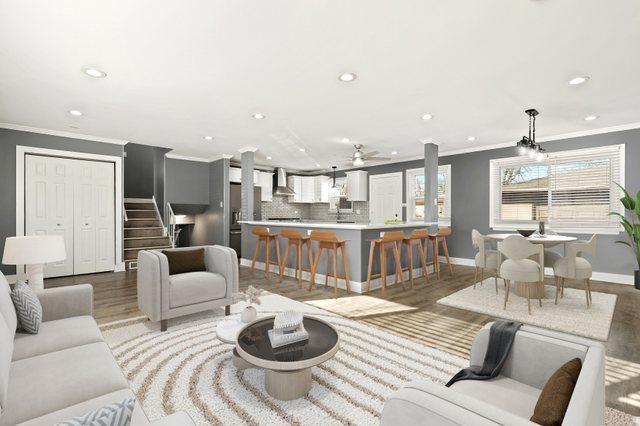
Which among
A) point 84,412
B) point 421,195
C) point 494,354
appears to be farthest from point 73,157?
point 421,195

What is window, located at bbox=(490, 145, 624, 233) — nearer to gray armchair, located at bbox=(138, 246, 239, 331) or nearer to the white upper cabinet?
the white upper cabinet

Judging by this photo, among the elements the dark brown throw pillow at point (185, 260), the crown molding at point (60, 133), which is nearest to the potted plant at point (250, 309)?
the dark brown throw pillow at point (185, 260)

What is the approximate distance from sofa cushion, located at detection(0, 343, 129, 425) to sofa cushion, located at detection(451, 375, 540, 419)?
5.07ft

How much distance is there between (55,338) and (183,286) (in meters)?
1.30

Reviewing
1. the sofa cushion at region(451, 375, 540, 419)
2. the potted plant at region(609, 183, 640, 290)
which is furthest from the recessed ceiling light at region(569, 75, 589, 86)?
the sofa cushion at region(451, 375, 540, 419)

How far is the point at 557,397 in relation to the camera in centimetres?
94

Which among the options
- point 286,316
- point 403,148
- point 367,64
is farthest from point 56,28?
point 403,148

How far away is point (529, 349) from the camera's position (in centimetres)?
140

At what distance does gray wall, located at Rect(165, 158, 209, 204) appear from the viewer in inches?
302

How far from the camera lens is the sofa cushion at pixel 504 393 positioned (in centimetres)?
121

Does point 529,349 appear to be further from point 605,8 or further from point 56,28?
point 56,28

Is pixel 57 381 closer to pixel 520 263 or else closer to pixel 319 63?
pixel 319 63

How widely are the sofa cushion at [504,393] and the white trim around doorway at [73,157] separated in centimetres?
634

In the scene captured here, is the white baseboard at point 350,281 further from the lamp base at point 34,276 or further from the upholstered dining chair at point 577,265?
the lamp base at point 34,276
